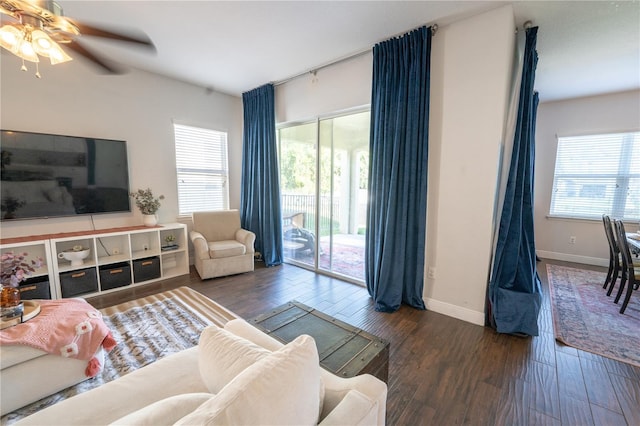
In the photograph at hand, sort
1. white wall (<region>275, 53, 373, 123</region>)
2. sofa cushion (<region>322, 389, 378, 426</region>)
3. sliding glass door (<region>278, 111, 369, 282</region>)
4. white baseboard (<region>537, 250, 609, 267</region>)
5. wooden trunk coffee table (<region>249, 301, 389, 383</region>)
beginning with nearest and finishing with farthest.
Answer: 1. sofa cushion (<region>322, 389, 378, 426</region>)
2. wooden trunk coffee table (<region>249, 301, 389, 383</region>)
3. white wall (<region>275, 53, 373, 123</region>)
4. sliding glass door (<region>278, 111, 369, 282</region>)
5. white baseboard (<region>537, 250, 609, 267</region>)

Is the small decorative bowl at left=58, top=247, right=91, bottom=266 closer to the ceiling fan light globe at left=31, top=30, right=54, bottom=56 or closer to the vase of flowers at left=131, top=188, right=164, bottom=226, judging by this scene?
the vase of flowers at left=131, top=188, right=164, bottom=226

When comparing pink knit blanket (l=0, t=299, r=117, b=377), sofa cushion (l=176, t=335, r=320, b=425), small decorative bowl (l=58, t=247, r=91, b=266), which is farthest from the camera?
small decorative bowl (l=58, t=247, r=91, b=266)

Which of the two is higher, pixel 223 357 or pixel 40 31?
pixel 40 31

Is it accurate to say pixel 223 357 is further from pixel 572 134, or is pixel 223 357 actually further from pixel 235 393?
pixel 572 134

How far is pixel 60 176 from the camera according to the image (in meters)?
2.93

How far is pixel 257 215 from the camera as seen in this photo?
436cm

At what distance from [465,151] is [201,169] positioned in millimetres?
3795

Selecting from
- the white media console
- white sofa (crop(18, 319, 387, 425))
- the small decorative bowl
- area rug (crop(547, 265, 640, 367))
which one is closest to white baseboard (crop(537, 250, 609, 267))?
area rug (crop(547, 265, 640, 367))

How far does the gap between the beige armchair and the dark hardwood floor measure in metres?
0.84

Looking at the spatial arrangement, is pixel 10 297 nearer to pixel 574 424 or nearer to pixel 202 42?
pixel 202 42

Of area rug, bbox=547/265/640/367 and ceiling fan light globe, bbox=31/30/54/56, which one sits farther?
area rug, bbox=547/265/640/367

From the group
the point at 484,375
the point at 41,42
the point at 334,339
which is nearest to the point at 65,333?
the point at 334,339

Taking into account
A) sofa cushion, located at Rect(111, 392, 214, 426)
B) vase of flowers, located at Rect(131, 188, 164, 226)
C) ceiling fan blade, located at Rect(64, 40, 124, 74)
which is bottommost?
sofa cushion, located at Rect(111, 392, 214, 426)

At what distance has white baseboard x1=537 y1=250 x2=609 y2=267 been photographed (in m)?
4.22
